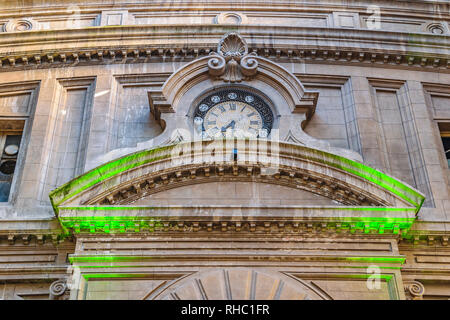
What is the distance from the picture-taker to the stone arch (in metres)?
14.5

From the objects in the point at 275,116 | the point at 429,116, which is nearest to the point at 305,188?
the point at 275,116

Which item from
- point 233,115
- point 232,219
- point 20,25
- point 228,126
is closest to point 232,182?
point 232,219

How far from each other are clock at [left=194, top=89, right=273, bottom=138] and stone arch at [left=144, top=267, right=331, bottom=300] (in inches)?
162

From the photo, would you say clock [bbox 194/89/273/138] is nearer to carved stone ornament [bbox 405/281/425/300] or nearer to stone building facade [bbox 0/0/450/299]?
stone building facade [bbox 0/0/450/299]

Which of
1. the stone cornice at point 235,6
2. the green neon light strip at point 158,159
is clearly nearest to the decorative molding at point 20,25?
the stone cornice at point 235,6

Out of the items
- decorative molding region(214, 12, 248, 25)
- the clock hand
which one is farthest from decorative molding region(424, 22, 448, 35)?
the clock hand

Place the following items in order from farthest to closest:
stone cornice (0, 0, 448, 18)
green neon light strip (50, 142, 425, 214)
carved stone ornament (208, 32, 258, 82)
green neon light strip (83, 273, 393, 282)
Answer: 1. stone cornice (0, 0, 448, 18)
2. carved stone ornament (208, 32, 258, 82)
3. green neon light strip (50, 142, 425, 214)
4. green neon light strip (83, 273, 393, 282)

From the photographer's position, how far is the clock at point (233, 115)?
18.0m

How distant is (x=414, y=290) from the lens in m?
15.2

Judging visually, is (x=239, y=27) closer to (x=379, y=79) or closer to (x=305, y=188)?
(x=379, y=79)

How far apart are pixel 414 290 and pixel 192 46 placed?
29.8 ft

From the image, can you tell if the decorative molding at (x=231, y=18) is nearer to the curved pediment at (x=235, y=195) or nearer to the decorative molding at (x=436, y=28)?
the decorative molding at (x=436, y=28)

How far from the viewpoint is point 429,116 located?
18.9 m

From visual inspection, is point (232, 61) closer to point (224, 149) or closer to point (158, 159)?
point (224, 149)
